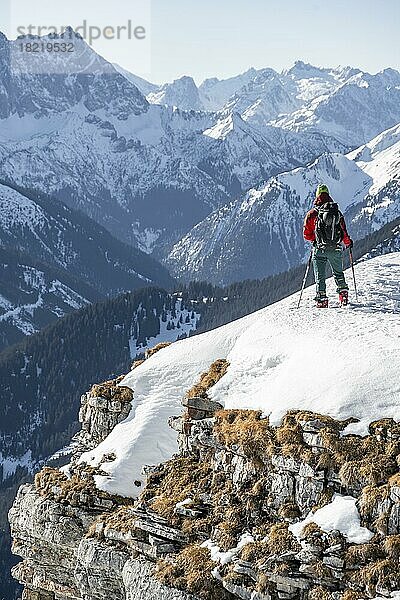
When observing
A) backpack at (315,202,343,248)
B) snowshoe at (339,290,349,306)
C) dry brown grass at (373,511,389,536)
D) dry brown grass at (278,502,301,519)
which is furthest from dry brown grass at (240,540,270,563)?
backpack at (315,202,343,248)

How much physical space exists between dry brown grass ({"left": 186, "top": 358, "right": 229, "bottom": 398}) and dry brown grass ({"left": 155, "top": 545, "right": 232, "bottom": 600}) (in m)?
6.86

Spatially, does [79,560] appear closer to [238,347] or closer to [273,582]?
[273,582]

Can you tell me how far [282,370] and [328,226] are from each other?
333 inches

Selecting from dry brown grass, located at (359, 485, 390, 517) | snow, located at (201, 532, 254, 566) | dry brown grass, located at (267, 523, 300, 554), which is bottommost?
snow, located at (201, 532, 254, 566)

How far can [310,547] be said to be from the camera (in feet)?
68.0

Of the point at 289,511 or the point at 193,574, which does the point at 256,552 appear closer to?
the point at 289,511

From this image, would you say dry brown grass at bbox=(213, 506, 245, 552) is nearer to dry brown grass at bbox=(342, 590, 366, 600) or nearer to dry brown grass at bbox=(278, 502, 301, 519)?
dry brown grass at bbox=(278, 502, 301, 519)

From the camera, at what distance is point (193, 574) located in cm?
2227

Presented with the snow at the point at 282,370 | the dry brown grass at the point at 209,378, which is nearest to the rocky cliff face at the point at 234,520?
the dry brown grass at the point at 209,378

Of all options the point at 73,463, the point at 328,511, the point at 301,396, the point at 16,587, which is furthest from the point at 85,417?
the point at 16,587

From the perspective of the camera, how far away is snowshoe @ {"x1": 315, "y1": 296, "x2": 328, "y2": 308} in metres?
32.9

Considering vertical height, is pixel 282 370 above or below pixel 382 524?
above

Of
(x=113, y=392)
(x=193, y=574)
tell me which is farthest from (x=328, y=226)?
(x=193, y=574)

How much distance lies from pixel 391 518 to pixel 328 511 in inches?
68.1
